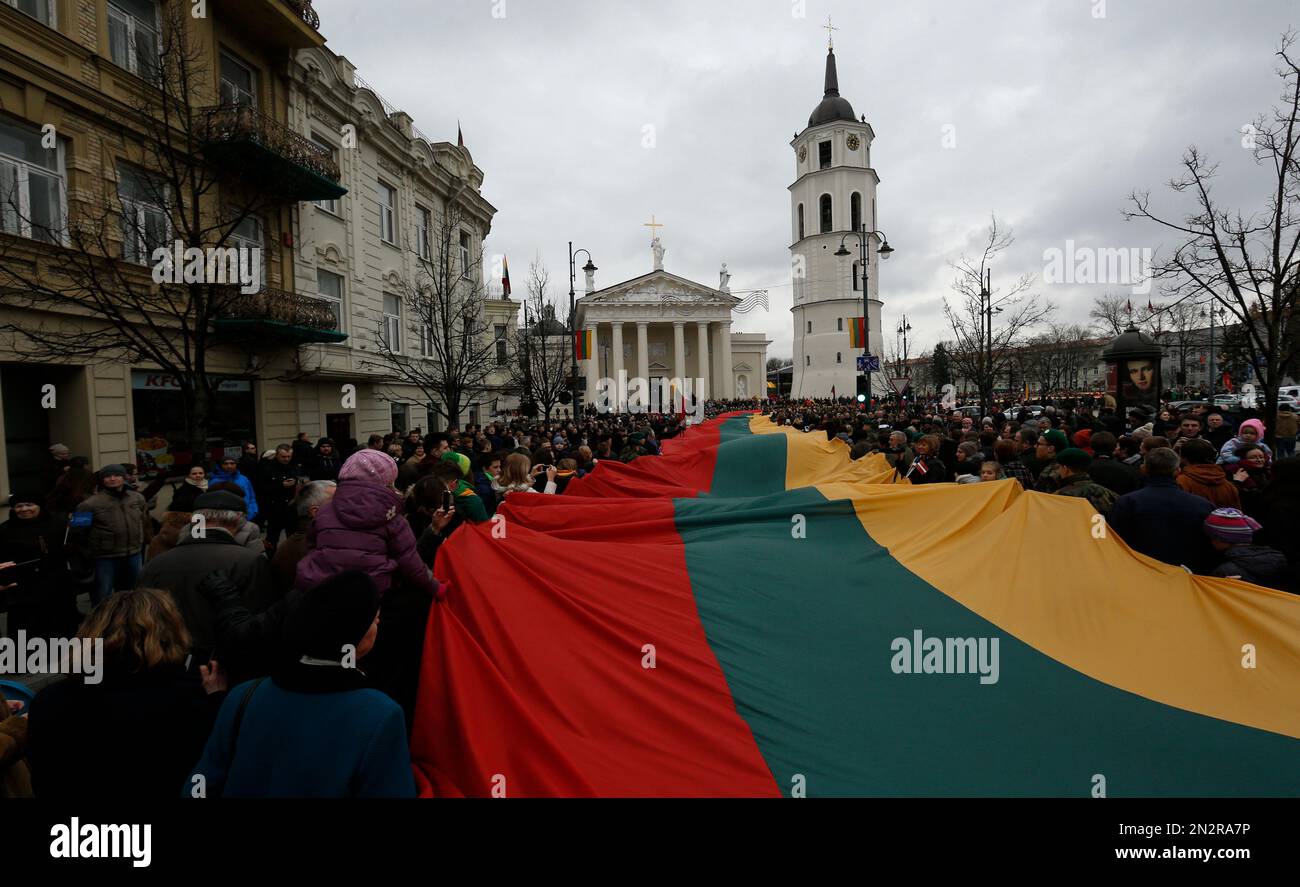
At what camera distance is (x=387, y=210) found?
23.2m

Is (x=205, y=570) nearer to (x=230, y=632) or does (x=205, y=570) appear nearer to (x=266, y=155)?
(x=230, y=632)

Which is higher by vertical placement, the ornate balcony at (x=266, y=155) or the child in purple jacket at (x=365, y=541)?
the ornate balcony at (x=266, y=155)

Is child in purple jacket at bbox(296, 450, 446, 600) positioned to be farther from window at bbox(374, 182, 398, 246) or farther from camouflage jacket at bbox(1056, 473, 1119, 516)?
window at bbox(374, 182, 398, 246)

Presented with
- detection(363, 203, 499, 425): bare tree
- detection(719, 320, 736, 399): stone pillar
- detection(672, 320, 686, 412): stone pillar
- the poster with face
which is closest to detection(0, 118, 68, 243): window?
detection(363, 203, 499, 425): bare tree

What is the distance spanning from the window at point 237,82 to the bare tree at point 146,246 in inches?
30.3

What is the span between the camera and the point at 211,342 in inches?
556

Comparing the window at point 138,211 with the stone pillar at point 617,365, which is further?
the stone pillar at point 617,365

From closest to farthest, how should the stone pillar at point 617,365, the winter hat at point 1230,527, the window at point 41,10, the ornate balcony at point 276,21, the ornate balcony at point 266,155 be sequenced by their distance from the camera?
the winter hat at point 1230,527 → the window at point 41,10 → the ornate balcony at point 266,155 → the ornate balcony at point 276,21 → the stone pillar at point 617,365

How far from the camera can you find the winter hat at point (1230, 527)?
174 inches

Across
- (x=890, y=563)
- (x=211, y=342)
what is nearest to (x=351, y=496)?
(x=890, y=563)

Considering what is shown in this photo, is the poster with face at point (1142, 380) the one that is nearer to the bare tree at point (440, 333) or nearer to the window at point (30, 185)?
the bare tree at point (440, 333)

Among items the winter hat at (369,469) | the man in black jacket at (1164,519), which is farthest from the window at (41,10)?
the man in black jacket at (1164,519)

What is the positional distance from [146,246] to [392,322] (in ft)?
42.1

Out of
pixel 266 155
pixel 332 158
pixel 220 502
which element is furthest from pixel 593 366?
pixel 220 502
